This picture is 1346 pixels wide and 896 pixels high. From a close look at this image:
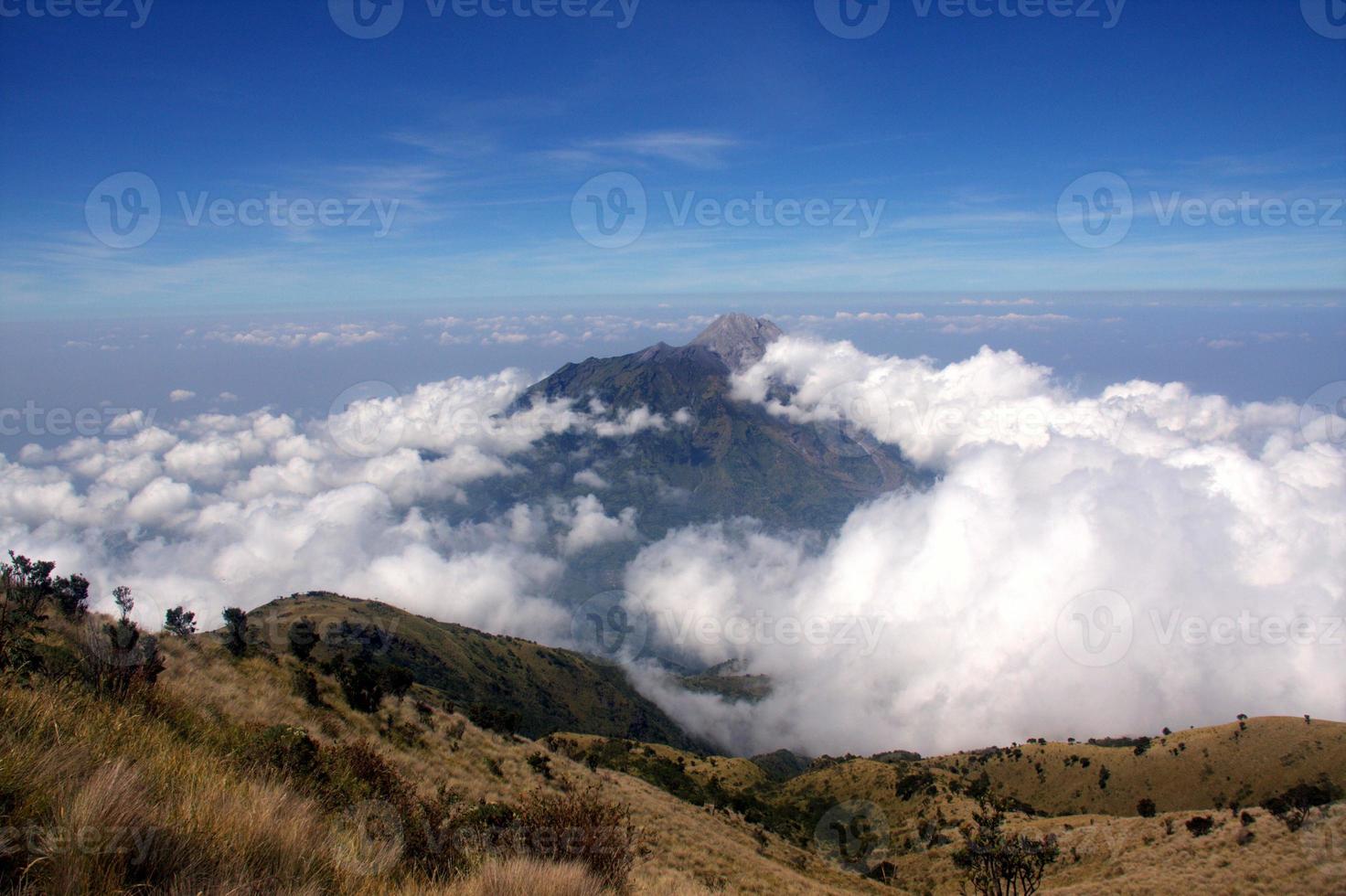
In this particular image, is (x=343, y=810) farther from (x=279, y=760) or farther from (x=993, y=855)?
(x=993, y=855)

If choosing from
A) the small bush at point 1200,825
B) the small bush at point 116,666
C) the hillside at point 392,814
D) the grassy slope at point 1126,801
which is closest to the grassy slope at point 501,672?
the grassy slope at point 1126,801

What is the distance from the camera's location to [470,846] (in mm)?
7289

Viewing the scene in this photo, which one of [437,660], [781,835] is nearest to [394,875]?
[781,835]

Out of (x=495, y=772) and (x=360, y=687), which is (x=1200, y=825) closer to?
(x=495, y=772)

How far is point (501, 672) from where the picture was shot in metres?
146
